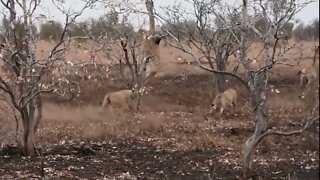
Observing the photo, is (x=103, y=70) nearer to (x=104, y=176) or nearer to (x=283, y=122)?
(x=283, y=122)

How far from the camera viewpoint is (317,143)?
2410 millimetres

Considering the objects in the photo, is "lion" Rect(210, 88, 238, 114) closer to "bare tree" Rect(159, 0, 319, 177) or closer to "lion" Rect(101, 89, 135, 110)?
"lion" Rect(101, 89, 135, 110)

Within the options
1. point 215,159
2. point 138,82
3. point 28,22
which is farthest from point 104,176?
point 138,82

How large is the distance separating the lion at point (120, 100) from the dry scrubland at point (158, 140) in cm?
53

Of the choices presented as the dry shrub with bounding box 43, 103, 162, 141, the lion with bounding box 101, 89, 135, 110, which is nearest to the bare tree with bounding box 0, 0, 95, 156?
the dry shrub with bounding box 43, 103, 162, 141

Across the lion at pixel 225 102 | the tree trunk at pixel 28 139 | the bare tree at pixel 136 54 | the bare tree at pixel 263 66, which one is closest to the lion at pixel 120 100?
the bare tree at pixel 136 54

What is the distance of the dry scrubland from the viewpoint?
32.4 ft

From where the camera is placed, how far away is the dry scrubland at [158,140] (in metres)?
9.87

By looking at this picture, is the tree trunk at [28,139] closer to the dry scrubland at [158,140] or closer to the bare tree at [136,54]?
the dry scrubland at [158,140]

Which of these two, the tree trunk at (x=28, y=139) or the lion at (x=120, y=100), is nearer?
the tree trunk at (x=28, y=139)

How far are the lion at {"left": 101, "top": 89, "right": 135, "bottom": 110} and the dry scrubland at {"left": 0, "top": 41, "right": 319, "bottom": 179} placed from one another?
53cm

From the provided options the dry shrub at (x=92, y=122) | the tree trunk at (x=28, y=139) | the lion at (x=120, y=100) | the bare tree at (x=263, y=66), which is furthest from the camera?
the lion at (x=120, y=100)

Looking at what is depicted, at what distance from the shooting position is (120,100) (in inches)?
791

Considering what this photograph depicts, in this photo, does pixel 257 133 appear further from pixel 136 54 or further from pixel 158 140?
pixel 136 54
